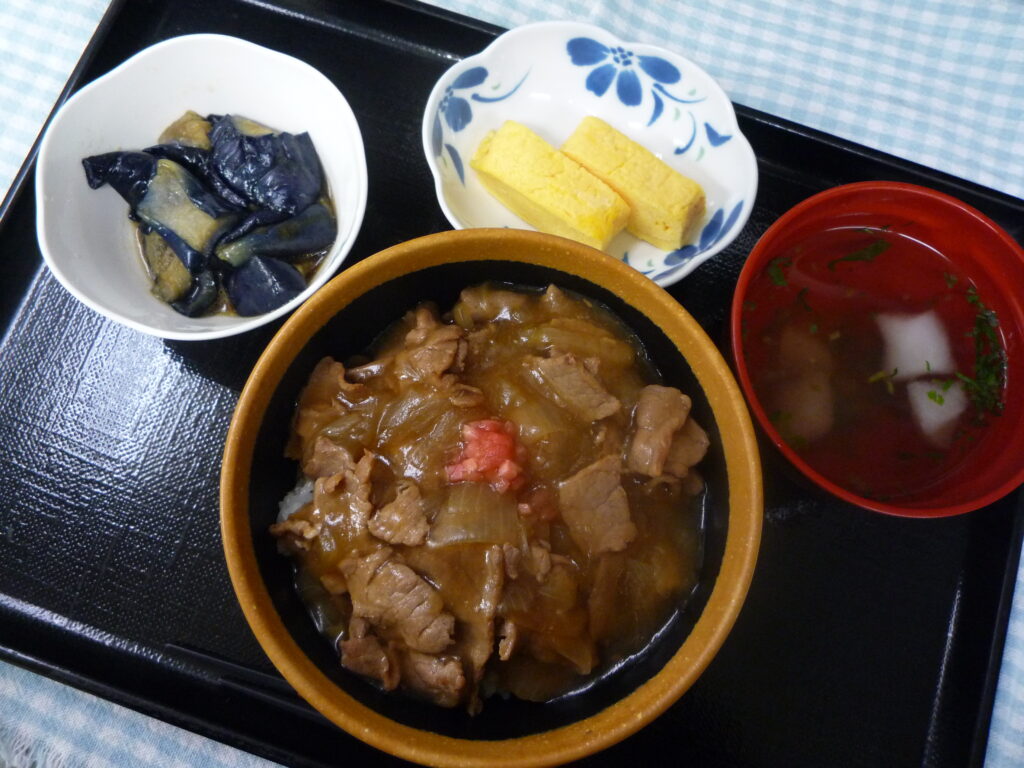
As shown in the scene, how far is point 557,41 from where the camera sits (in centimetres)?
217

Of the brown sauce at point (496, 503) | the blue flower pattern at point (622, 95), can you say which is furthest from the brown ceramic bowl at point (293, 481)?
the blue flower pattern at point (622, 95)

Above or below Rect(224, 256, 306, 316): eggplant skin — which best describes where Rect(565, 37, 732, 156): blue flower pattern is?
above

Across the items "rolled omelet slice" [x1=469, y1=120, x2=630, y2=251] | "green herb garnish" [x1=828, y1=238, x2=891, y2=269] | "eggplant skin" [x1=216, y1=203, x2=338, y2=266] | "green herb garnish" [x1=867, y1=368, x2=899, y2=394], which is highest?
"rolled omelet slice" [x1=469, y1=120, x2=630, y2=251]

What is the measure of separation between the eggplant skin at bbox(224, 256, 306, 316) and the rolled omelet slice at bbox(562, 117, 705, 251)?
86cm

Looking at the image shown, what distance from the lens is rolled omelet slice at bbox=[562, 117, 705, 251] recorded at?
1970 mm

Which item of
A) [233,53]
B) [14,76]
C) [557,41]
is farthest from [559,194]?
[14,76]

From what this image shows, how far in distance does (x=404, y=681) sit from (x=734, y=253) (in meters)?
1.49

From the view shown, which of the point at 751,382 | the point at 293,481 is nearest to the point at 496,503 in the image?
the point at 293,481

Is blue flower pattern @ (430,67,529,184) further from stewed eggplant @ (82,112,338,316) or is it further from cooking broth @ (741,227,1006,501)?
cooking broth @ (741,227,1006,501)

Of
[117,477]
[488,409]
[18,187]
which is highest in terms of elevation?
[18,187]

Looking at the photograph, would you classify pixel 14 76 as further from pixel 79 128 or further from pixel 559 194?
pixel 559 194

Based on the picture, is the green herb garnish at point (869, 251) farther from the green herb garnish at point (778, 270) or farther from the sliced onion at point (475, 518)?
the sliced onion at point (475, 518)

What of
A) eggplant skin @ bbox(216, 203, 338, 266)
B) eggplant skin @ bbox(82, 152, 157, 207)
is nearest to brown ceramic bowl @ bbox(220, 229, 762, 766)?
eggplant skin @ bbox(216, 203, 338, 266)

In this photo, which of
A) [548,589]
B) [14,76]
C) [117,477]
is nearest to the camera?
[548,589]
